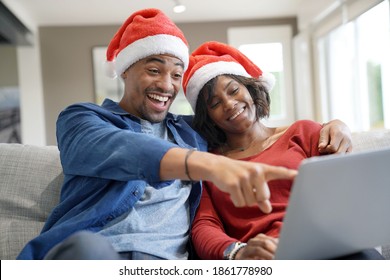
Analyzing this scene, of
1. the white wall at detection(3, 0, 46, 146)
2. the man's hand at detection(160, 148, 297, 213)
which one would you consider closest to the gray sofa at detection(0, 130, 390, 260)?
the man's hand at detection(160, 148, 297, 213)

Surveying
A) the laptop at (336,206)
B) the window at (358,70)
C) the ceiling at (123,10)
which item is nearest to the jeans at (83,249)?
the laptop at (336,206)

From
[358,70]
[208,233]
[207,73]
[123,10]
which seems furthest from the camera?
[123,10]

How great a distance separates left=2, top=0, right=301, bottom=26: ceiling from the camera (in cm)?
446

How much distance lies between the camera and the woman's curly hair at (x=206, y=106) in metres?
1.46

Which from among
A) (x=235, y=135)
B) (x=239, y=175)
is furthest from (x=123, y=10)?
(x=239, y=175)

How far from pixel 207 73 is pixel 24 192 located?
2.35 ft

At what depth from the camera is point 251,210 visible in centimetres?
120

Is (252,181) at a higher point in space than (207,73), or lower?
lower

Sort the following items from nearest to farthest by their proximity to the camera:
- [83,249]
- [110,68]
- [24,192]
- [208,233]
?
[83,249]
[208,233]
[24,192]
[110,68]

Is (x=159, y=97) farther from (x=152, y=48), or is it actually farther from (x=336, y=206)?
(x=336, y=206)

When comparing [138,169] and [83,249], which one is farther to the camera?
[138,169]

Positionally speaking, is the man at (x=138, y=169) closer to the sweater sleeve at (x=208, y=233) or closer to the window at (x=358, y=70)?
the sweater sleeve at (x=208, y=233)

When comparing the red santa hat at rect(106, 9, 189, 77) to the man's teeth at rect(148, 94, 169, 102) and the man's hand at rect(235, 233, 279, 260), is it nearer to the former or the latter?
the man's teeth at rect(148, 94, 169, 102)
